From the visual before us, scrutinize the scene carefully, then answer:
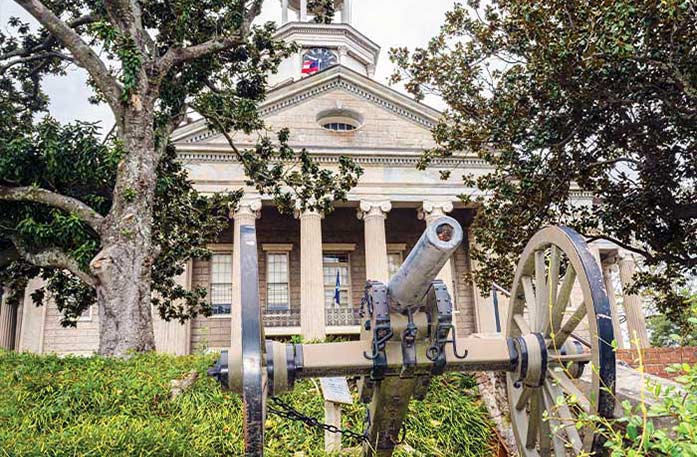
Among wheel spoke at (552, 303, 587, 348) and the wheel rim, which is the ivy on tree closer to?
wheel spoke at (552, 303, 587, 348)

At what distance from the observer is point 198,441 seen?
589 centimetres

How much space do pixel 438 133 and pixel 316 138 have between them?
12.4 metres

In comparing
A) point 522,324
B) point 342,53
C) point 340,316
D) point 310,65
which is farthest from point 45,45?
point 342,53

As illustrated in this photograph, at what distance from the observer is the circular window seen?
2295 centimetres

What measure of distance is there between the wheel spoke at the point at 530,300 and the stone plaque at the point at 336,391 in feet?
6.19

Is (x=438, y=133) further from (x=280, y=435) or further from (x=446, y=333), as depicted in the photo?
(x=446, y=333)

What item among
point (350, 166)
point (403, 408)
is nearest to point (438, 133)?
point (350, 166)

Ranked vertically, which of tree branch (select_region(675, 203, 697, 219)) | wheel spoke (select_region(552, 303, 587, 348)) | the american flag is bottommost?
wheel spoke (select_region(552, 303, 587, 348))

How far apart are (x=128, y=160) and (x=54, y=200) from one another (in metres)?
1.30

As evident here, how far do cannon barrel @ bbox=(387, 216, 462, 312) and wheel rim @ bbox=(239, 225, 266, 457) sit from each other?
82cm

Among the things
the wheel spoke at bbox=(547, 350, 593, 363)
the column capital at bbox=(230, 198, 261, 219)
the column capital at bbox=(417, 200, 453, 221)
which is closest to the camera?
the wheel spoke at bbox=(547, 350, 593, 363)

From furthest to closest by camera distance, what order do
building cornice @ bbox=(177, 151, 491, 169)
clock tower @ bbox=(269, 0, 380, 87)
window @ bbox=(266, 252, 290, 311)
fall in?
clock tower @ bbox=(269, 0, 380, 87) → window @ bbox=(266, 252, 290, 311) → building cornice @ bbox=(177, 151, 491, 169)

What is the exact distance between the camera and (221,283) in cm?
2192

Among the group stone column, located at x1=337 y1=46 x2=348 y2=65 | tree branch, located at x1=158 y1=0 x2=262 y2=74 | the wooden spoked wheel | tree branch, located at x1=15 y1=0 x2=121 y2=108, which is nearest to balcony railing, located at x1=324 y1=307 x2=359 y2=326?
tree branch, located at x1=158 y1=0 x2=262 y2=74
